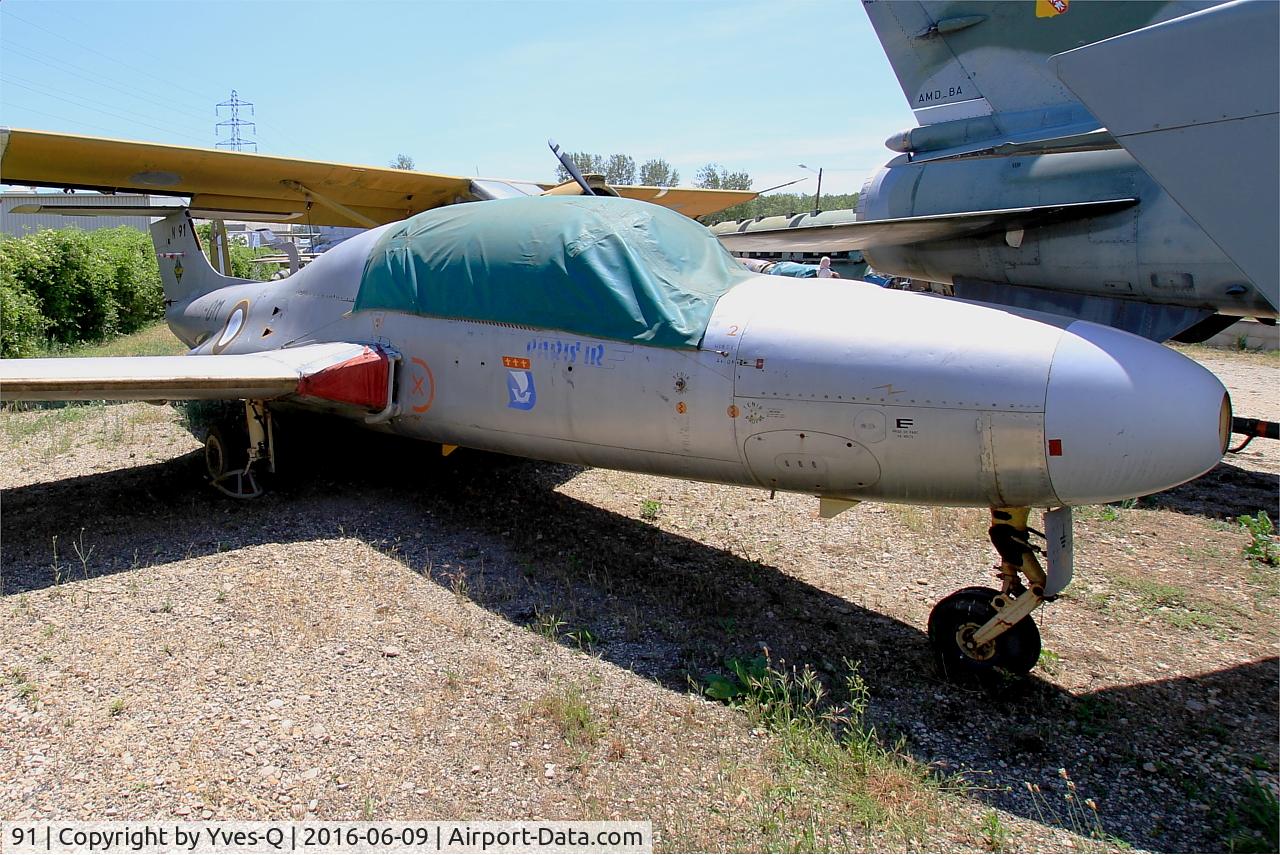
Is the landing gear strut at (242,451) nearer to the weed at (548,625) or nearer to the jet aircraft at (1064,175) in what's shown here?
the weed at (548,625)

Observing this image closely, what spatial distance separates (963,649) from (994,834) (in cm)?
125

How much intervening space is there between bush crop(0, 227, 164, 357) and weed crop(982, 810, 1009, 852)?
1607 cm

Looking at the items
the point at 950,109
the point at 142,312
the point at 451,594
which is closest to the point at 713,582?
the point at 451,594

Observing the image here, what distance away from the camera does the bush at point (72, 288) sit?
14227 millimetres

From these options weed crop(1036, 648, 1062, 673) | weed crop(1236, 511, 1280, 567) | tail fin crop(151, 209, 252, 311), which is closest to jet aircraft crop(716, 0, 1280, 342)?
weed crop(1036, 648, 1062, 673)

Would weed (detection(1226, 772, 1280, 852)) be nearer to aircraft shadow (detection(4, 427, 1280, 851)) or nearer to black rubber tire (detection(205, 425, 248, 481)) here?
aircraft shadow (detection(4, 427, 1280, 851))

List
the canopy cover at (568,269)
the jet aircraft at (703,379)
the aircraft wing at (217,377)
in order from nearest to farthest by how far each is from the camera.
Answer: the jet aircraft at (703,379) → the canopy cover at (568,269) → the aircraft wing at (217,377)

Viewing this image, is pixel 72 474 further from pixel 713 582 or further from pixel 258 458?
pixel 713 582

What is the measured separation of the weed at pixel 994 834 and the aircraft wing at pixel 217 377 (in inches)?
182

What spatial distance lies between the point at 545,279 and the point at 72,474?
16.9ft

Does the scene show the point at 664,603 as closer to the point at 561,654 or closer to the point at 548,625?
the point at 548,625

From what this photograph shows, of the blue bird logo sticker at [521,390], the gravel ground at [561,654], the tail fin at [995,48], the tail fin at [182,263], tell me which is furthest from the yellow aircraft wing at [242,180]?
the tail fin at [995,48]

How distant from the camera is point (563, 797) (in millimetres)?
3066

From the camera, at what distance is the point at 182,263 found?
33.7 feet
